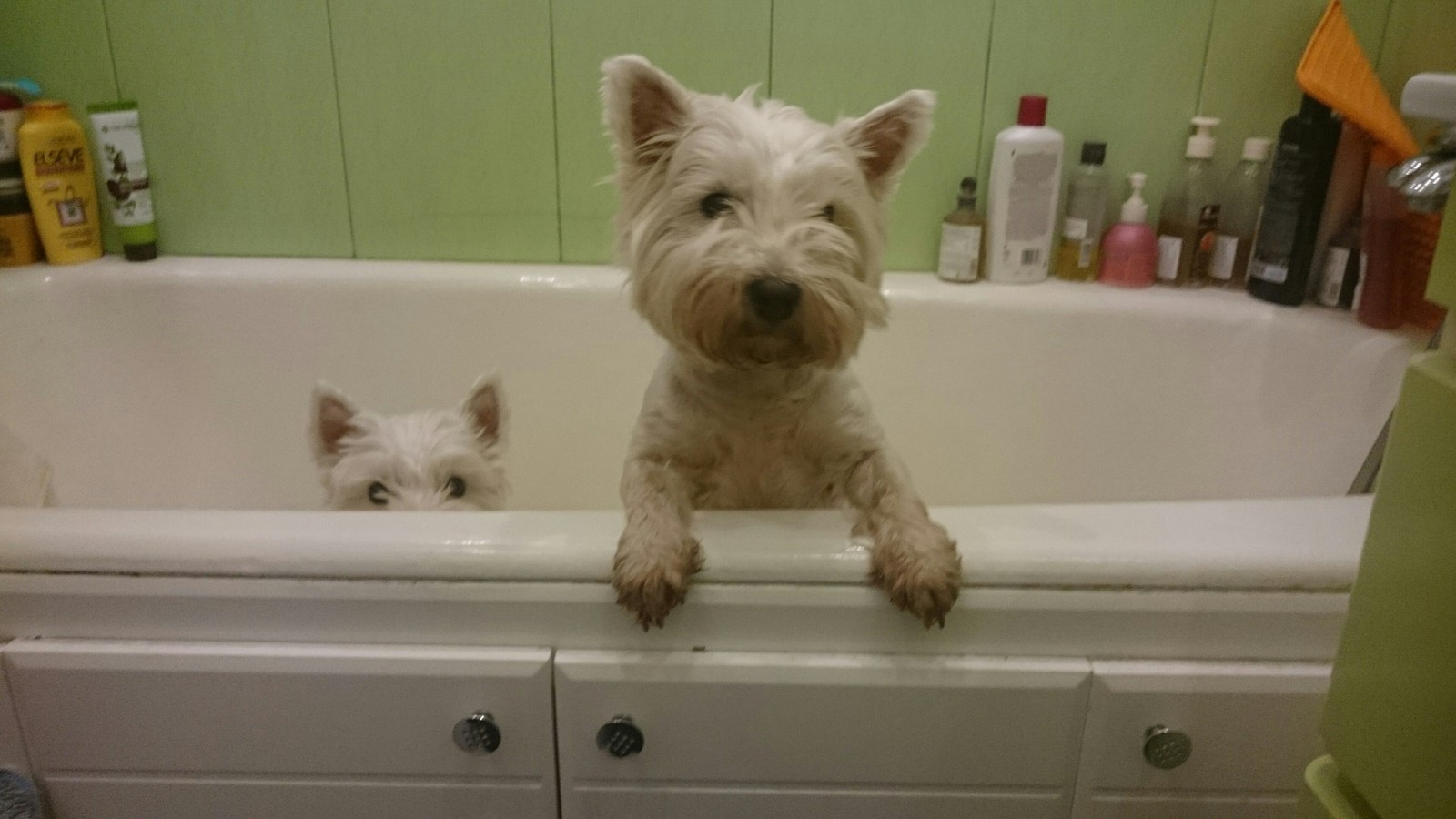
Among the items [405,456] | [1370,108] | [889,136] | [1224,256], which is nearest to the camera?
[889,136]

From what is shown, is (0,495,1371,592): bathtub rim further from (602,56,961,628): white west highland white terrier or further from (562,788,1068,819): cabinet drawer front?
(562,788,1068,819): cabinet drawer front

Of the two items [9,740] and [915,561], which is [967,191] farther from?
[9,740]

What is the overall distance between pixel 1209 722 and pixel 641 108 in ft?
3.03

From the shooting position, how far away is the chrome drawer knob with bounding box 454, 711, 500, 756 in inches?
38.8

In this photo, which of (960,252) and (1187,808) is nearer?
(1187,808)

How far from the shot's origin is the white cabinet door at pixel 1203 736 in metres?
0.97

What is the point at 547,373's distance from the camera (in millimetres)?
1873

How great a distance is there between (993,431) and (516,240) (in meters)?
1.01

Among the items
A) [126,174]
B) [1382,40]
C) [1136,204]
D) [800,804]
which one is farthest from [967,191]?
[126,174]

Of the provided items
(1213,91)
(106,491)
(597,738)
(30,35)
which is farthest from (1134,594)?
(30,35)

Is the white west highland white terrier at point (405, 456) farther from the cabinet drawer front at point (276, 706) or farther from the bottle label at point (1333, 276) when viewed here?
the bottle label at point (1333, 276)

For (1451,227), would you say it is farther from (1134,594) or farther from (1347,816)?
(1134,594)

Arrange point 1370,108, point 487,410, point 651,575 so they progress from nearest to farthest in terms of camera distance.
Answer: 1. point 651,575
2. point 487,410
3. point 1370,108

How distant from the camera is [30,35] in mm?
1716
